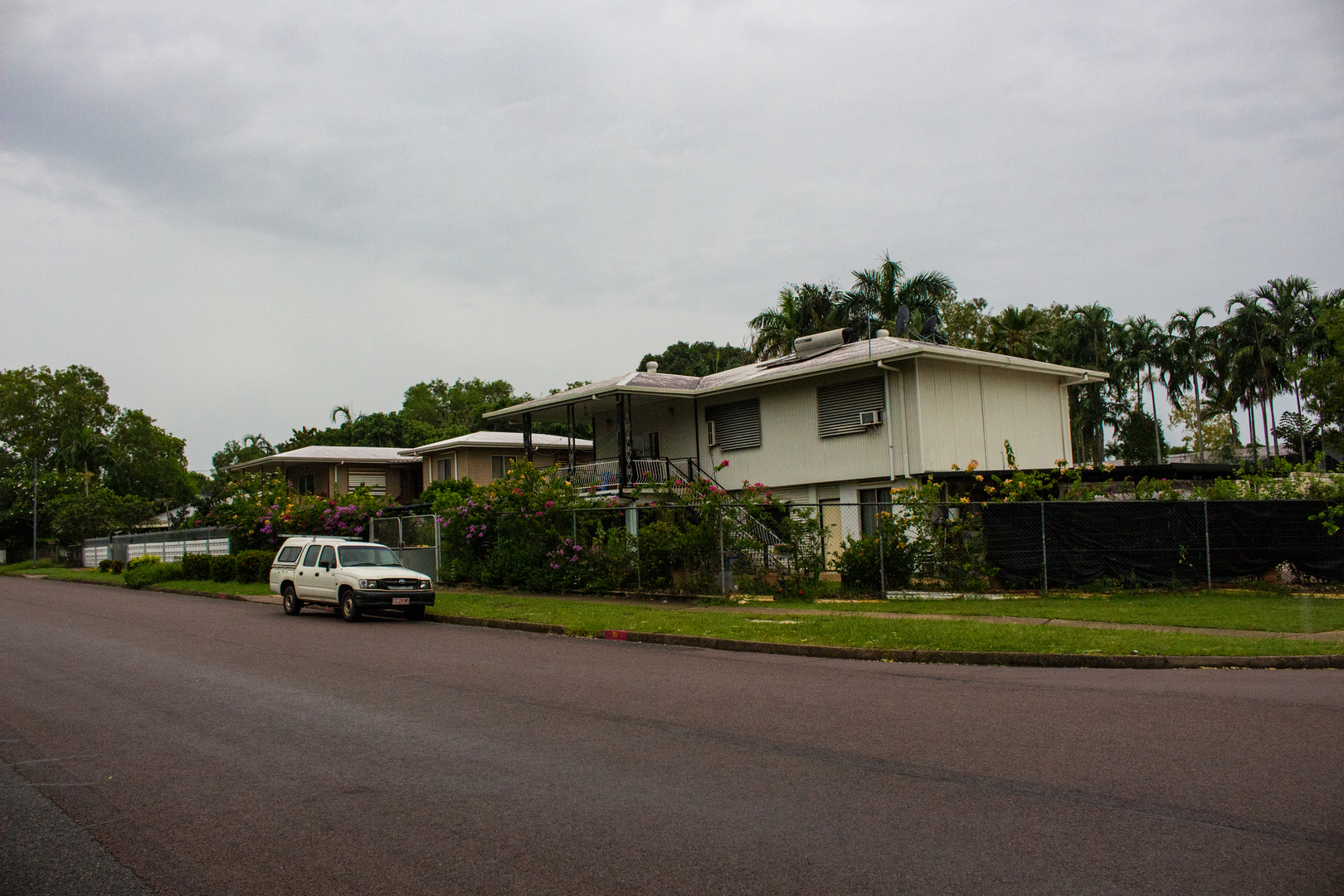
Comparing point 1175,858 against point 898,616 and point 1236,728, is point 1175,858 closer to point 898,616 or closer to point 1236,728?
point 1236,728

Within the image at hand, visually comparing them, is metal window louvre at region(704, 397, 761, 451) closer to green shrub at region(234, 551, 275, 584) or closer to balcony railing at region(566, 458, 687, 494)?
balcony railing at region(566, 458, 687, 494)

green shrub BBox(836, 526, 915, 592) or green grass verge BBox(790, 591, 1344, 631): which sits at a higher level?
green shrub BBox(836, 526, 915, 592)

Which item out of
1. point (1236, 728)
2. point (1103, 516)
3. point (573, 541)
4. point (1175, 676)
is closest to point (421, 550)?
point (573, 541)

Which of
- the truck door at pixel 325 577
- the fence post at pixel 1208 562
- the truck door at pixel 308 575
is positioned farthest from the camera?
the truck door at pixel 308 575

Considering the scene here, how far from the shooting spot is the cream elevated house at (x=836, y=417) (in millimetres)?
24594

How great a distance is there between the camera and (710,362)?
61.6 metres

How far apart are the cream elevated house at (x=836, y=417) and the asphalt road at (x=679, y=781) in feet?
45.3

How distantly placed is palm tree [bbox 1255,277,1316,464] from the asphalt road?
50818mm

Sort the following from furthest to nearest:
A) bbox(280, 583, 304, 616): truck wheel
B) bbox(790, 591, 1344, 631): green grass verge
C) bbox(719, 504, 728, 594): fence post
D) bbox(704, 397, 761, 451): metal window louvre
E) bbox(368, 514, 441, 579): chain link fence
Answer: bbox(704, 397, 761, 451): metal window louvre
bbox(368, 514, 441, 579): chain link fence
bbox(280, 583, 304, 616): truck wheel
bbox(719, 504, 728, 594): fence post
bbox(790, 591, 1344, 631): green grass verge

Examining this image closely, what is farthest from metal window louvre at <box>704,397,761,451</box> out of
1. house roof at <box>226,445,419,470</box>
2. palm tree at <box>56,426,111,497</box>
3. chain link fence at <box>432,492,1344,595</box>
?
palm tree at <box>56,426,111,497</box>

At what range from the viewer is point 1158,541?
18.1 meters

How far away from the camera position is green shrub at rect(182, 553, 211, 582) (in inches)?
1273

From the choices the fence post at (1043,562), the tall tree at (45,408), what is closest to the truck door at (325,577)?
the fence post at (1043,562)

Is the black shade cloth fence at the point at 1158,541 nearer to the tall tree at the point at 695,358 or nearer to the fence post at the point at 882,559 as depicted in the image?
the fence post at the point at 882,559
